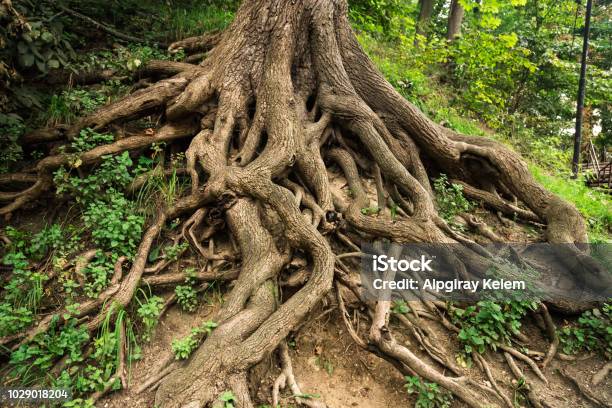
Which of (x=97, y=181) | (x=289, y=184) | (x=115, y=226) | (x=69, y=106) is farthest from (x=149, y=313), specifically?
(x=69, y=106)

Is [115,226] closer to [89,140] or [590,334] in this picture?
[89,140]

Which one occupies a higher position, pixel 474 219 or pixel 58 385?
pixel 474 219

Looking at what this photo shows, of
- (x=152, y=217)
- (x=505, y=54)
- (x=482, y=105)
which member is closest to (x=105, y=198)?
(x=152, y=217)

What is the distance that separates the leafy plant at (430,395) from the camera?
8.13 ft

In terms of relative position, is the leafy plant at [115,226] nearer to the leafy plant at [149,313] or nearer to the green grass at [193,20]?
the leafy plant at [149,313]

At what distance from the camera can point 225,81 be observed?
4.27m

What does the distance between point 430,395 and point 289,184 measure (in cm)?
222

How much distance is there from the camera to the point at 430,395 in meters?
2.47

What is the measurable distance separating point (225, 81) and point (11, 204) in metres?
2.56

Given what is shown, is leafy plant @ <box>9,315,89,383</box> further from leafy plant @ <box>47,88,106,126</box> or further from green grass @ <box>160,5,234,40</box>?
green grass @ <box>160,5,234,40</box>

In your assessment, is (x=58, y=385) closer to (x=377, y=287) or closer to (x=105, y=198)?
(x=105, y=198)
